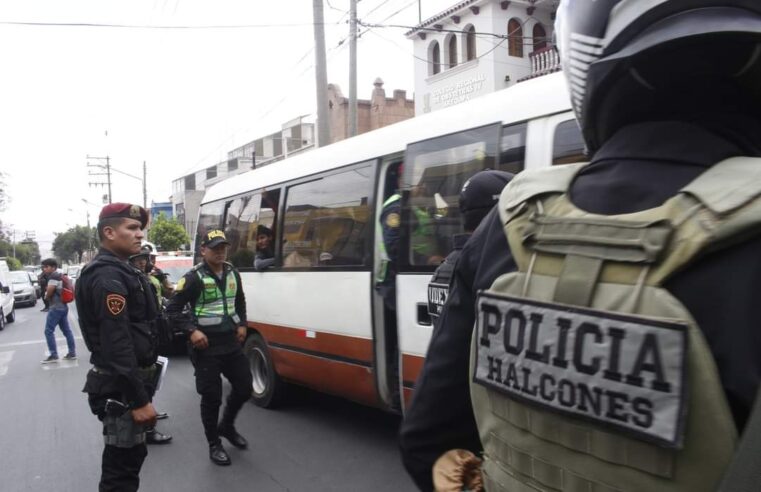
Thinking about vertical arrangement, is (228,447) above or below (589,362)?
below

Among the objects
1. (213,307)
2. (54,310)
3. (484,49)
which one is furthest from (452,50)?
(213,307)

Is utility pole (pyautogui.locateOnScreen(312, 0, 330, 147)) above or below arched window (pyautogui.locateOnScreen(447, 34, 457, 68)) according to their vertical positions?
below

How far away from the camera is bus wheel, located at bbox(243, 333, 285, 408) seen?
244 inches

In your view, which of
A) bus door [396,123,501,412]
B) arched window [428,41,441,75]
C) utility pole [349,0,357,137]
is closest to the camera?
bus door [396,123,501,412]

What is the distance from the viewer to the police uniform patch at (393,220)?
177 inches

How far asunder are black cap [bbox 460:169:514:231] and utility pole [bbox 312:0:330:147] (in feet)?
29.2

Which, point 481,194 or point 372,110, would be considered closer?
point 481,194

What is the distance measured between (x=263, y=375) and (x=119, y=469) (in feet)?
11.1

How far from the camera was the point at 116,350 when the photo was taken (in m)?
3.11

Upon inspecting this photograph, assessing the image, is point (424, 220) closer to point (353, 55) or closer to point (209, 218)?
point (209, 218)

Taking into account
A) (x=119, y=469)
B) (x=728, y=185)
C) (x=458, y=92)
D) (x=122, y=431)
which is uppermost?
(x=458, y=92)

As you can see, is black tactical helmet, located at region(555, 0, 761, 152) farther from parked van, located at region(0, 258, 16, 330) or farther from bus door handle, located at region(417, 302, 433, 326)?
parked van, located at region(0, 258, 16, 330)

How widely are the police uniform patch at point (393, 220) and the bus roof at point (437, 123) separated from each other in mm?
491

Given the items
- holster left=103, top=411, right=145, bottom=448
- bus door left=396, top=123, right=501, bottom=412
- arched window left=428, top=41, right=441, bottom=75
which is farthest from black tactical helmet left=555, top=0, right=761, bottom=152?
arched window left=428, top=41, right=441, bottom=75
